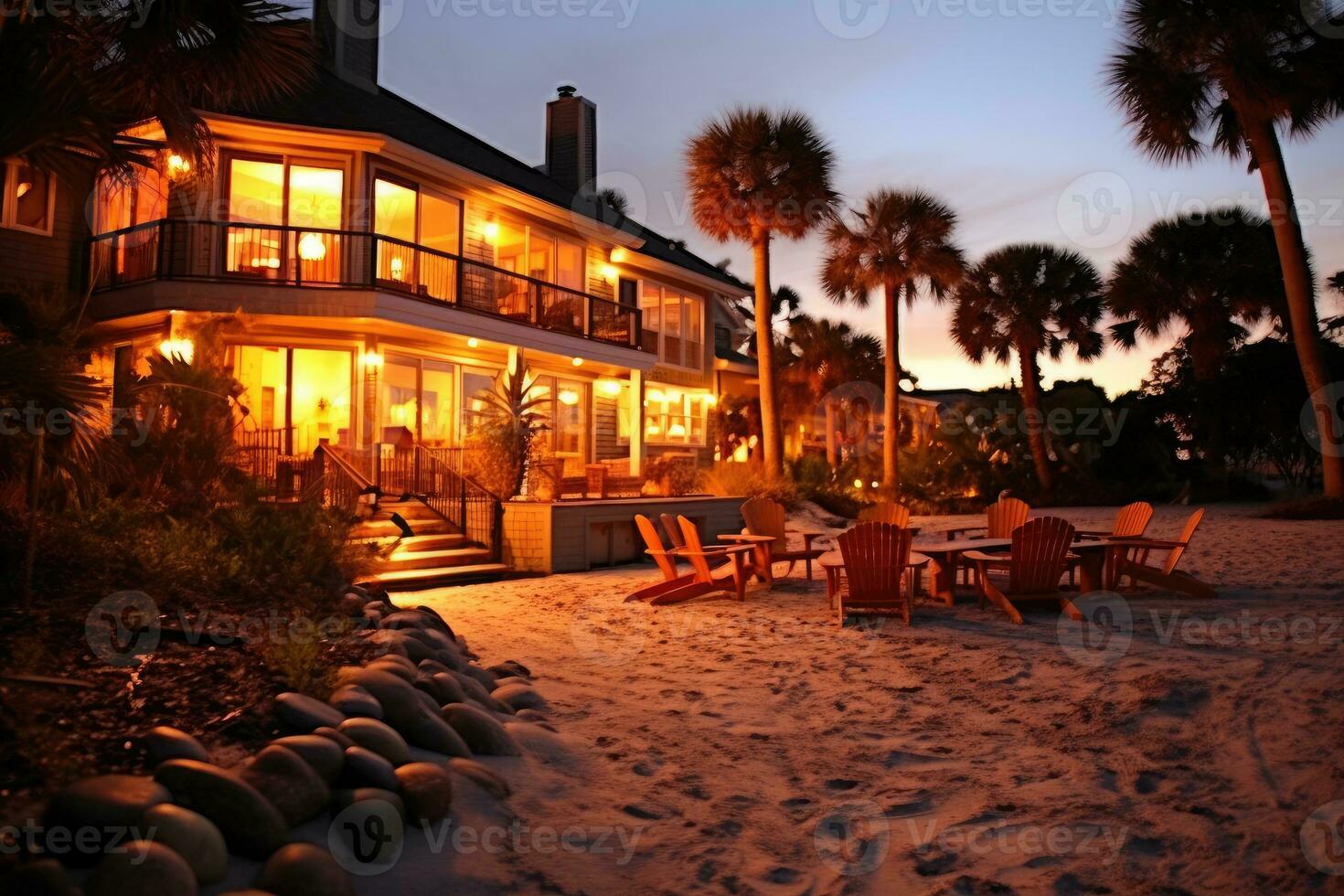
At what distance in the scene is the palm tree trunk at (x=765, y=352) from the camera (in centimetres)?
2172

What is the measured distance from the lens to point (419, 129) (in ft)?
61.1

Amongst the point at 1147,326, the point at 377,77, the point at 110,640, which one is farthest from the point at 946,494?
the point at 110,640

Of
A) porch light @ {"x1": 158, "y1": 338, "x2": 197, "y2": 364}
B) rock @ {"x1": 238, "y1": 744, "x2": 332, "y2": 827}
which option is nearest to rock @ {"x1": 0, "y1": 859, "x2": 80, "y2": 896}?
rock @ {"x1": 238, "y1": 744, "x2": 332, "y2": 827}

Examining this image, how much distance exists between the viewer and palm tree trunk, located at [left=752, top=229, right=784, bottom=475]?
71.3 ft

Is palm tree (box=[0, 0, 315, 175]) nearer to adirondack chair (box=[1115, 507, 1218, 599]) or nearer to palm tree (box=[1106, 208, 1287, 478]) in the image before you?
adirondack chair (box=[1115, 507, 1218, 599])

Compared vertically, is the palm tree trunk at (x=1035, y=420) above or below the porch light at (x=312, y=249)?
below

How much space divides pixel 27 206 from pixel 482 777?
15.2m

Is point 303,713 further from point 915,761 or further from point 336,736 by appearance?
point 915,761

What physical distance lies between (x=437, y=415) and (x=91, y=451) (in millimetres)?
12729

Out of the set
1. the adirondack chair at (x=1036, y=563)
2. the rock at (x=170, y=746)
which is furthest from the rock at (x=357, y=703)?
the adirondack chair at (x=1036, y=563)

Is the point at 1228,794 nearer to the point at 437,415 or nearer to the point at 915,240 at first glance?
the point at 437,415

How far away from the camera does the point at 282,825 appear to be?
313cm

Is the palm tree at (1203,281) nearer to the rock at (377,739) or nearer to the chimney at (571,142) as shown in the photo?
the chimney at (571,142)

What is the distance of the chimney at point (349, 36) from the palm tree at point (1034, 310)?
18401 millimetres
